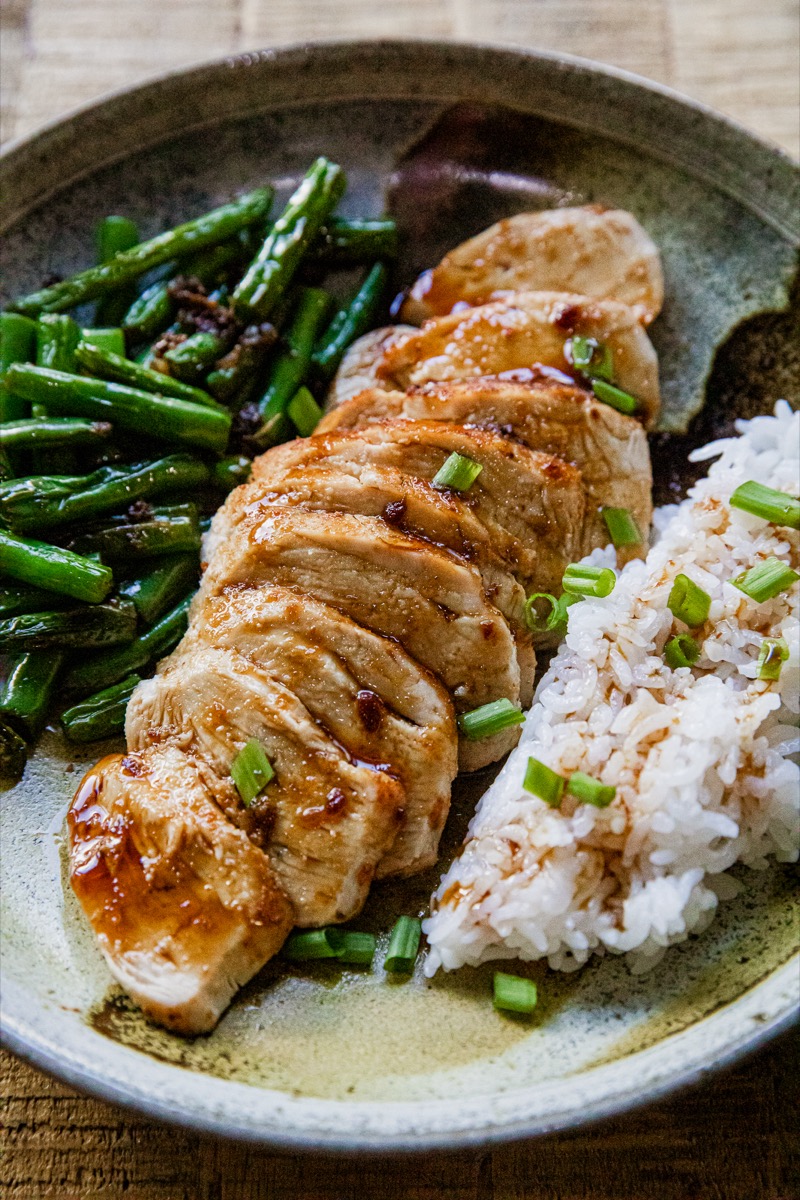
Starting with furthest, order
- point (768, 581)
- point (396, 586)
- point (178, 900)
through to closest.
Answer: point (768, 581)
point (396, 586)
point (178, 900)

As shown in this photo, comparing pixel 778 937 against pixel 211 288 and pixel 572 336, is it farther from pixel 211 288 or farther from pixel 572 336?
pixel 211 288

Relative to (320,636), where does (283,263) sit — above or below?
above

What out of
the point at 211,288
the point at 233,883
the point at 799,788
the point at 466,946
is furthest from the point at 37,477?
the point at 799,788

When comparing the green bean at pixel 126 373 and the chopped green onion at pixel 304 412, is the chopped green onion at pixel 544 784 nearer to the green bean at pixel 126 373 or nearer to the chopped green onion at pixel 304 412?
the chopped green onion at pixel 304 412

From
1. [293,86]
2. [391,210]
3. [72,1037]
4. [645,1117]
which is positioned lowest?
[645,1117]

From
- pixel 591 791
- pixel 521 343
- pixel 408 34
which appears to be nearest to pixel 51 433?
pixel 521 343

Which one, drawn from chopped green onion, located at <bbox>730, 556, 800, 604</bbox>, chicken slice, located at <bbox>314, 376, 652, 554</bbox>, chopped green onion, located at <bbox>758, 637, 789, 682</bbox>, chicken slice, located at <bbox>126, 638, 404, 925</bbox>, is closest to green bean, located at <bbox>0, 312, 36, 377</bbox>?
chicken slice, located at <bbox>314, 376, 652, 554</bbox>

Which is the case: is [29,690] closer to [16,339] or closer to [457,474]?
[16,339]
